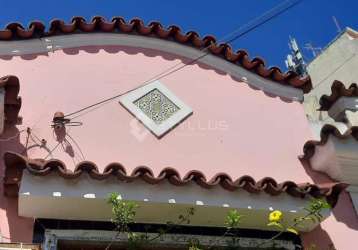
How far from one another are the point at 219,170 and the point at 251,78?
153 centimetres

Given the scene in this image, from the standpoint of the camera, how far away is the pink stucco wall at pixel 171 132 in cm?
483

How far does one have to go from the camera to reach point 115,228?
4.10 metres

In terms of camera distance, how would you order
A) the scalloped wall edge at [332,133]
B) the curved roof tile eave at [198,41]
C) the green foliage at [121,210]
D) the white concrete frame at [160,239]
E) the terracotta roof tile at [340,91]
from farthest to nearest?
the curved roof tile eave at [198,41] → the terracotta roof tile at [340,91] → the scalloped wall edge at [332,133] → the white concrete frame at [160,239] → the green foliage at [121,210]

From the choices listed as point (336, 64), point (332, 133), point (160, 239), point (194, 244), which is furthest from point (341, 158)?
point (336, 64)

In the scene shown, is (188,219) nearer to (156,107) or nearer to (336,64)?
(156,107)

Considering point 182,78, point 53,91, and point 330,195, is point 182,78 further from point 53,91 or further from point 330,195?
point 330,195

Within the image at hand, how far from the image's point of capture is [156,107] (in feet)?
17.6

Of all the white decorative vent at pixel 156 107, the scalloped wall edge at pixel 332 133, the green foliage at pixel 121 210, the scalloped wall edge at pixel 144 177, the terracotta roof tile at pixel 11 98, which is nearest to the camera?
the green foliage at pixel 121 210

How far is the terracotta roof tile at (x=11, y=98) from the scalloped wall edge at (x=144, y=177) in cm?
76

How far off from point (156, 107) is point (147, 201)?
5.08ft

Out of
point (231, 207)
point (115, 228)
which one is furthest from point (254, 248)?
point (115, 228)

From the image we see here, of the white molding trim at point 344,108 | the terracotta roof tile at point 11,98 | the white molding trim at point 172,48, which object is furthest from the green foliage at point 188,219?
the white molding trim at point 172,48

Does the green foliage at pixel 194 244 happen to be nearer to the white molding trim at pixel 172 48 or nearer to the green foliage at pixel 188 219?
the green foliage at pixel 188 219

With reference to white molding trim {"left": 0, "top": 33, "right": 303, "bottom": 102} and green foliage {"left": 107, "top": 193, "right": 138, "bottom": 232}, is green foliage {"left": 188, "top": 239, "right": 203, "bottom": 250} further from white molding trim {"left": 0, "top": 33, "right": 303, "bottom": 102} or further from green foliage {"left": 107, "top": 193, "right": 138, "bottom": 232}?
white molding trim {"left": 0, "top": 33, "right": 303, "bottom": 102}
